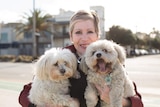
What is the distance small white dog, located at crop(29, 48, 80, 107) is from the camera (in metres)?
3.17

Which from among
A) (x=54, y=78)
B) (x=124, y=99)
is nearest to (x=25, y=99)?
(x=54, y=78)

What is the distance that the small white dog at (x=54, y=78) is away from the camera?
10.4ft

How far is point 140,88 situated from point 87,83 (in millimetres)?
10013

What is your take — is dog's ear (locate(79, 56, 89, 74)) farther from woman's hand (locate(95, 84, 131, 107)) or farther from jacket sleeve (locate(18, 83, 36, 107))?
jacket sleeve (locate(18, 83, 36, 107))

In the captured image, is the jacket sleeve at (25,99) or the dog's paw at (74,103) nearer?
the dog's paw at (74,103)

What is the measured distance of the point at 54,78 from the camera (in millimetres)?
3238

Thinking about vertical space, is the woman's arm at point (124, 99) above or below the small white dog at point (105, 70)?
below

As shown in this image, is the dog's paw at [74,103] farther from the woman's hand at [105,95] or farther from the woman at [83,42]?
the woman's hand at [105,95]

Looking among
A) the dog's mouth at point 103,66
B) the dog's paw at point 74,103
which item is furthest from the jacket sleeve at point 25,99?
the dog's mouth at point 103,66

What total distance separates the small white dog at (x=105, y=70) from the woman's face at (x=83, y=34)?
112 mm

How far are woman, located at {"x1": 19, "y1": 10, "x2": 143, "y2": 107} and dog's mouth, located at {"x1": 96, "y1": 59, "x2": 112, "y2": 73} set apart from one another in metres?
0.16

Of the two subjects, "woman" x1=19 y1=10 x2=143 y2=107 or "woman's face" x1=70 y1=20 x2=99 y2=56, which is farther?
"woman's face" x1=70 y1=20 x2=99 y2=56

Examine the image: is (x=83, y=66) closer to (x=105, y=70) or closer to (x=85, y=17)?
(x=105, y=70)

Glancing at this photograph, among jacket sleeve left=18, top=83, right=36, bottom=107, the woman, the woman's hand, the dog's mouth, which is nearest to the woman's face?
the woman
